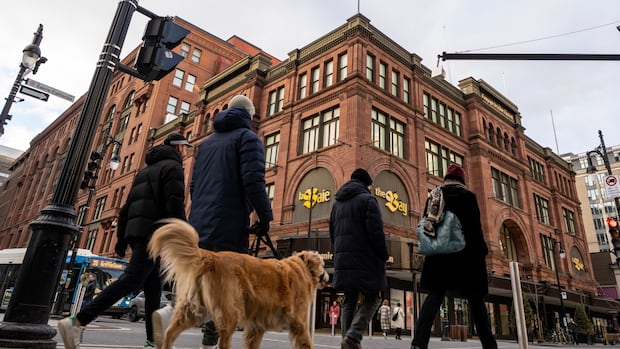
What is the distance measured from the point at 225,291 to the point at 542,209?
4086 cm

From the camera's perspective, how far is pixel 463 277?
168 inches

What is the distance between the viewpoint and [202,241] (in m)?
3.71

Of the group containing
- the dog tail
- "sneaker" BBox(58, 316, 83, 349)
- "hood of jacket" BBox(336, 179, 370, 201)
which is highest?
"hood of jacket" BBox(336, 179, 370, 201)

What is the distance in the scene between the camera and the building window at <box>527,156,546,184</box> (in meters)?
37.2

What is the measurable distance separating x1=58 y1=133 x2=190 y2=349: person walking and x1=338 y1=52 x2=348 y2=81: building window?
20702mm

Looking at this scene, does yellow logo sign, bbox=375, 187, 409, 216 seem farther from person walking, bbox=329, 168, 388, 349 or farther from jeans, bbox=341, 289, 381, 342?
jeans, bbox=341, 289, 381, 342

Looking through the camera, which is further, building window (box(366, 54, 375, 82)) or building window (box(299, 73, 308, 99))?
building window (box(299, 73, 308, 99))

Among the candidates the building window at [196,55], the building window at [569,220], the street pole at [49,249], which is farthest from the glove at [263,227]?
the building window at [196,55]

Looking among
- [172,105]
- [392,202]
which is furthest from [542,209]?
[172,105]

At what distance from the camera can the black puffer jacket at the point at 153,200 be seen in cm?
399

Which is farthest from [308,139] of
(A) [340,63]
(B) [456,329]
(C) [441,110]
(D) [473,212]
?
(D) [473,212]

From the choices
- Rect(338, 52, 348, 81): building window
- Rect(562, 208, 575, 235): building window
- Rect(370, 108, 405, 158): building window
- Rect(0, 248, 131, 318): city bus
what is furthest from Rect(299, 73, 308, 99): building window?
Rect(562, 208, 575, 235): building window

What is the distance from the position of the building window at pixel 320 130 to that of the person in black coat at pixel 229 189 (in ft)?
60.5

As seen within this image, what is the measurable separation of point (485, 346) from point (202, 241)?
10.7ft
